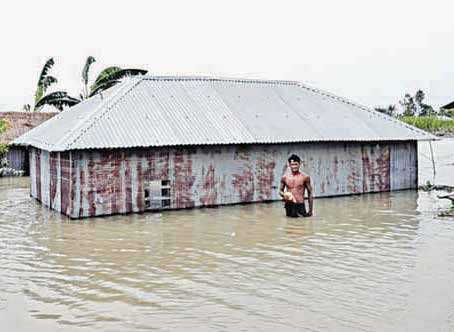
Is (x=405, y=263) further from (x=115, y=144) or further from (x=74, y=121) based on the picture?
(x=74, y=121)

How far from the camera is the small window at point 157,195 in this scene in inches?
709

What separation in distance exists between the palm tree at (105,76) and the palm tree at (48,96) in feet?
4.25

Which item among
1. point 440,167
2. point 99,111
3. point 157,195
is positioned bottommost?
point 157,195

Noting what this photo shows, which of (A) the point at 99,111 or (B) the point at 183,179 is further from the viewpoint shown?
(A) the point at 99,111

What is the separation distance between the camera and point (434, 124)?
228 ft

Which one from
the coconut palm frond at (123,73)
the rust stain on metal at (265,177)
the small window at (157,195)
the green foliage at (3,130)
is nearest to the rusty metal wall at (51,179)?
the small window at (157,195)

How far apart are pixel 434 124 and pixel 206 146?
56018mm

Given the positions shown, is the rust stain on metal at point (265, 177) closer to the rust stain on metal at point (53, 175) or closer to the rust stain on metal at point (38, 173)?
the rust stain on metal at point (53, 175)

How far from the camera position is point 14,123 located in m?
34.2

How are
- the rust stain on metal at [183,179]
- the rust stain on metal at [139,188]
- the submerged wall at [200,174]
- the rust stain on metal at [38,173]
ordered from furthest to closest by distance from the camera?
1. the rust stain on metal at [38,173]
2. the rust stain on metal at [183,179]
3. the rust stain on metal at [139,188]
4. the submerged wall at [200,174]

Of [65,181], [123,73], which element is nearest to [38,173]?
[65,181]

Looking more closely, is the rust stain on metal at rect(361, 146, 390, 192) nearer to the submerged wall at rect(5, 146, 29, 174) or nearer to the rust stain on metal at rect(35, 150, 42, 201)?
the rust stain on metal at rect(35, 150, 42, 201)

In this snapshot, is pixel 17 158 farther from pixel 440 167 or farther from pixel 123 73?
pixel 440 167

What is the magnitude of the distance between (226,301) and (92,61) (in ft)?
97.6
